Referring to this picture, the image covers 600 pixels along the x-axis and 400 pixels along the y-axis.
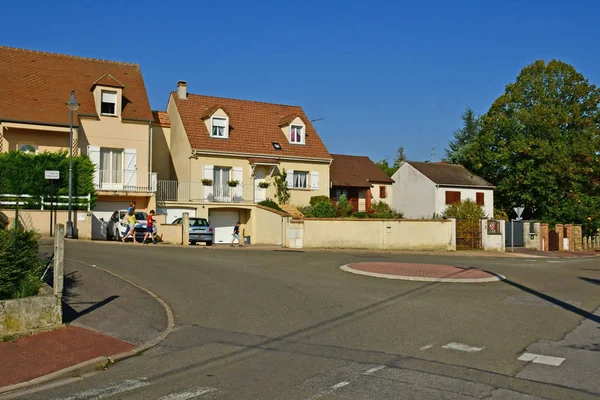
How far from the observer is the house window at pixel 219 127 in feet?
130

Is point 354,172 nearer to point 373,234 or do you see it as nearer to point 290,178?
point 290,178

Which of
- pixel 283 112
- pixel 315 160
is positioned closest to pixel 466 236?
pixel 315 160

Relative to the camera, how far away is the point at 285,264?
20594 millimetres

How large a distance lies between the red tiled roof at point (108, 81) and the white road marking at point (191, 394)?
29.2 m

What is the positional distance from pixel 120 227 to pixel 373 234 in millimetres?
12671

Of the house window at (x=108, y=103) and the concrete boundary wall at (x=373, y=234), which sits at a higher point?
the house window at (x=108, y=103)

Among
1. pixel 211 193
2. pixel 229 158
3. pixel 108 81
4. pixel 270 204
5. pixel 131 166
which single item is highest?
pixel 108 81

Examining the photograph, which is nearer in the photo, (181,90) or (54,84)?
(54,84)

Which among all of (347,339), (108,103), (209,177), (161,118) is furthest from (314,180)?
(347,339)

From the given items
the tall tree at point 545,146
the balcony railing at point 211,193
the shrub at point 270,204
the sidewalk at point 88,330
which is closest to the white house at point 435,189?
the tall tree at point 545,146

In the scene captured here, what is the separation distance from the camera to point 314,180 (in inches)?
1645

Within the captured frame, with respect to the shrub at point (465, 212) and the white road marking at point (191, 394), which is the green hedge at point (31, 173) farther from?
the shrub at point (465, 212)

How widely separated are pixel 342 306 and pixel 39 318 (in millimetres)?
6015

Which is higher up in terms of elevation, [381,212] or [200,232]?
[381,212]
